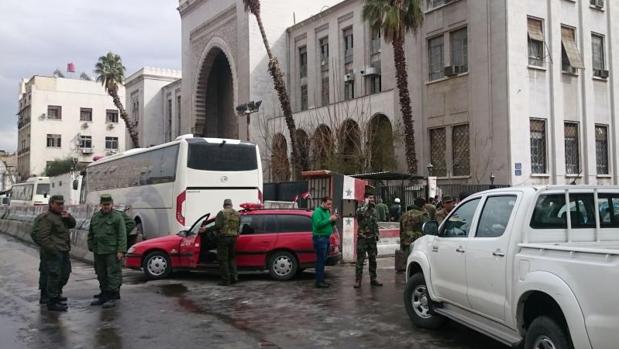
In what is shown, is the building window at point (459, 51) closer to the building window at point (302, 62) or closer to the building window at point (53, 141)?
the building window at point (302, 62)

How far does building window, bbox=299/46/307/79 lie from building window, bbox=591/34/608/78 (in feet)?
68.8

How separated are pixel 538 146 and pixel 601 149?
5134 millimetres

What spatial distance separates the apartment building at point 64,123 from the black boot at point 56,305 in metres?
79.2

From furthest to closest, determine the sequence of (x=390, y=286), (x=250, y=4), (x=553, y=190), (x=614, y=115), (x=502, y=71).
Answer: (x=250, y=4) → (x=614, y=115) → (x=502, y=71) → (x=390, y=286) → (x=553, y=190)

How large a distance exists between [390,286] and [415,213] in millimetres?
1829

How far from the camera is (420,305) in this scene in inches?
309

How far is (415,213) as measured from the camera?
40.9ft

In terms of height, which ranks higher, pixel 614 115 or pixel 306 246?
pixel 614 115

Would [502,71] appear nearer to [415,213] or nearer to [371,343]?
[415,213]

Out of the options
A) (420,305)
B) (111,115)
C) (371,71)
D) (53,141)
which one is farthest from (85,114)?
(420,305)

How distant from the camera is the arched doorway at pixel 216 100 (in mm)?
56219

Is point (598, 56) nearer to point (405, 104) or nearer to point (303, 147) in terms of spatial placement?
point (405, 104)

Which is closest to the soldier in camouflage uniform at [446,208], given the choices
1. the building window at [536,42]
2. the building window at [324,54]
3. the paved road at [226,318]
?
the paved road at [226,318]

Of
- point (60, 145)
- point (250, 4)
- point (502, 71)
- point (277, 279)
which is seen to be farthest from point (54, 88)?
point (277, 279)
